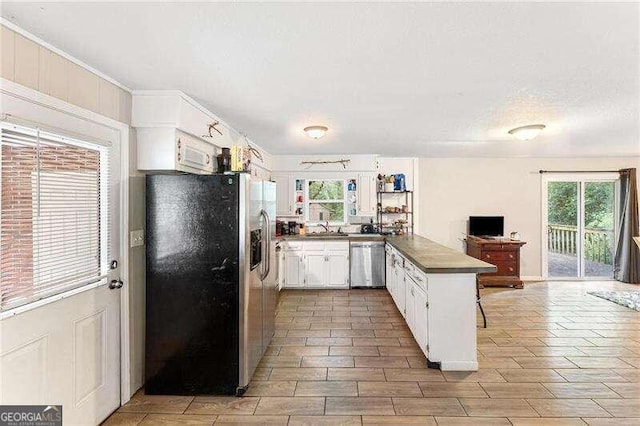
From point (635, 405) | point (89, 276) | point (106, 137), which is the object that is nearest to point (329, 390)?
point (89, 276)

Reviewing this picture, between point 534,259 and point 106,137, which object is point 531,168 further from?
point 106,137

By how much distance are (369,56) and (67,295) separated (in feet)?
7.60

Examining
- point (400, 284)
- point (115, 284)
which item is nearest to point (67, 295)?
point (115, 284)

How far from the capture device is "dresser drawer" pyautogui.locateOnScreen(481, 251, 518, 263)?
231 inches

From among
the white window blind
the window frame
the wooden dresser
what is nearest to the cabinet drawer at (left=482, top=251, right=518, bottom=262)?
the wooden dresser

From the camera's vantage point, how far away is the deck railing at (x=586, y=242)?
6.48m

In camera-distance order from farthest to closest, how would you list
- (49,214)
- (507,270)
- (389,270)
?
(507,270) < (389,270) < (49,214)

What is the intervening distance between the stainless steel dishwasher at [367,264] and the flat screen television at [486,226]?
191cm

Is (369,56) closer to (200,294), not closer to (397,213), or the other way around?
(200,294)

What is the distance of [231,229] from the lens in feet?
8.51

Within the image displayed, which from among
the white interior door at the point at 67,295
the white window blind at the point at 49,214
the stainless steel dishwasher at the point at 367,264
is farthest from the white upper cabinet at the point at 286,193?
the white window blind at the point at 49,214

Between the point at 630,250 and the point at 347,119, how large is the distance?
6.10 metres

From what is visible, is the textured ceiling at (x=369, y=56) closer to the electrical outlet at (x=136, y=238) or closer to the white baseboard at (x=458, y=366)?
the electrical outlet at (x=136, y=238)

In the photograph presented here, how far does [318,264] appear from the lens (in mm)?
5789
